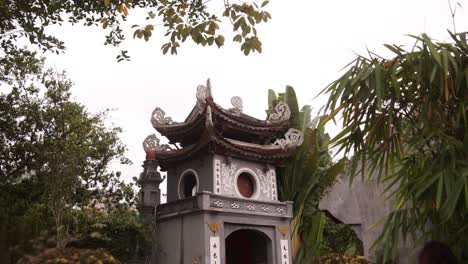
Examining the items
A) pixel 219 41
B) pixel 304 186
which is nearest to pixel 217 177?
pixel 304 186

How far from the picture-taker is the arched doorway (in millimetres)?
12312

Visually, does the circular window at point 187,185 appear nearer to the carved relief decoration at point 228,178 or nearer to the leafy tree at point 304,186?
the carved relief decoration at point 228,178

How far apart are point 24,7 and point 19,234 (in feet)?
16.1

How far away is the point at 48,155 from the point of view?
1002 centimetres

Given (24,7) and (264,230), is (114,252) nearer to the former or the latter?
(264,230)

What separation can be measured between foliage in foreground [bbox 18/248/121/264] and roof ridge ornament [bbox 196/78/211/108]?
203 inches

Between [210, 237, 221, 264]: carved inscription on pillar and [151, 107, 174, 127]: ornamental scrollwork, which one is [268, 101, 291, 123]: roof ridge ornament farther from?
[210, 237, 221, 264]: carved inscription on pillar

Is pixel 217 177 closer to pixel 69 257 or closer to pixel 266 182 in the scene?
pixel 266 182

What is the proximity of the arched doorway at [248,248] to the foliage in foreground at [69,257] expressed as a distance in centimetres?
514

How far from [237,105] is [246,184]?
2350 mm

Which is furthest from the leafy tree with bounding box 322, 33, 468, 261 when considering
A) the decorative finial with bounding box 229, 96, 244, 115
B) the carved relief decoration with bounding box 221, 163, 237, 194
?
the decorative finial with bounding box 229, 96, 244, 115

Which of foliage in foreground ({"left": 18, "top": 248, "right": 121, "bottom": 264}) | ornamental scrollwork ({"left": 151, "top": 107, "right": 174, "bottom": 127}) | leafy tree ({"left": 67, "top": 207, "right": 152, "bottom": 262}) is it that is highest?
ornamental scrollwork ({"left": 151, "top": 107, "right": 174, "bottom": 127})

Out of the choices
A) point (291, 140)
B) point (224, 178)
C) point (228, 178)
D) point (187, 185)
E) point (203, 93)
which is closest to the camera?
point (224, 178)

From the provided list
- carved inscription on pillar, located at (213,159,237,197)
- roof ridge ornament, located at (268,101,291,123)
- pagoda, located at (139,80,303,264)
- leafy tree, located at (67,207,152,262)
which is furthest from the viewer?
roof ridge ornament, located at (268,101,291,123)
